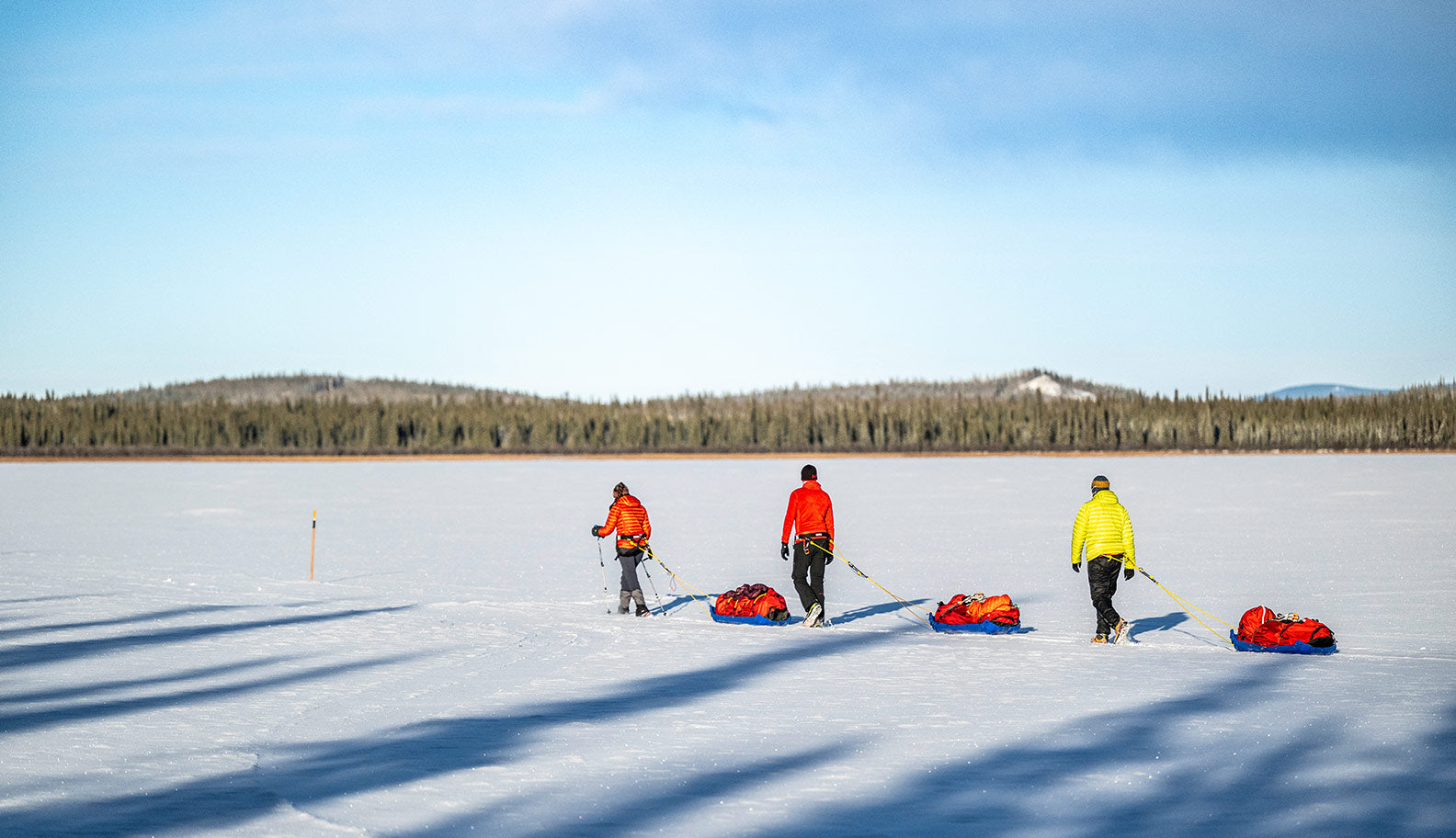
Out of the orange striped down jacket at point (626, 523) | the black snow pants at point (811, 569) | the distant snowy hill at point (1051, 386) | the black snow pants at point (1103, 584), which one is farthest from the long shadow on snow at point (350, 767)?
the distant snowy hill at point (1051, 386)

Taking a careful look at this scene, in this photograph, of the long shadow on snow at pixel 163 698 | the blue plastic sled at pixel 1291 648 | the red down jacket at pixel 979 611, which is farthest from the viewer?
the red down jacket at pixel 979 611

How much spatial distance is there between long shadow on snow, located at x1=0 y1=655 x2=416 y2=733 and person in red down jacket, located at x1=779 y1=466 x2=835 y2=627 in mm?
4416

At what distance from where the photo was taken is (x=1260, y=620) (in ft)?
41.8

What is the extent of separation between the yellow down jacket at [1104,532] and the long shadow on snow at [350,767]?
4.07 m

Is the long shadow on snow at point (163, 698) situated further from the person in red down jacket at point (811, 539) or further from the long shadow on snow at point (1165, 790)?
the long shadow on snow at point (1165, 790)

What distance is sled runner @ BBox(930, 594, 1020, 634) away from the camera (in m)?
13.9

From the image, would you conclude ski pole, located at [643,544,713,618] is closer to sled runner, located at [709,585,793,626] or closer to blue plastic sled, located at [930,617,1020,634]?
sled runner, located at [709,585,793,626]

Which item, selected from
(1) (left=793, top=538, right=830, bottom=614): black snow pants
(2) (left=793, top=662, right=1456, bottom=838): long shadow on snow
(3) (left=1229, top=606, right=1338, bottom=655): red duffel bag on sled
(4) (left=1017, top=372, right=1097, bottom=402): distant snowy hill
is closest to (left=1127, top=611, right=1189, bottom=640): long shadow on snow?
(3) (left=1229, top=606, right=1338, bottom=655): red duffel bag on sled

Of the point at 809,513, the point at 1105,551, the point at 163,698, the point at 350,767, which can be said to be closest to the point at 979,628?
the point at 1105,551

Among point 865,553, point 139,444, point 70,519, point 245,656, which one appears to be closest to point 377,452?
point 139,444

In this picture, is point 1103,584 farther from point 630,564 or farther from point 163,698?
point 163,698

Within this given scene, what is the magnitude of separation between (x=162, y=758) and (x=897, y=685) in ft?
18.6

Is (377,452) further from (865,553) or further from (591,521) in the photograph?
(865,553)

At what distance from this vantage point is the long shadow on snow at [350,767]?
7250 mm
